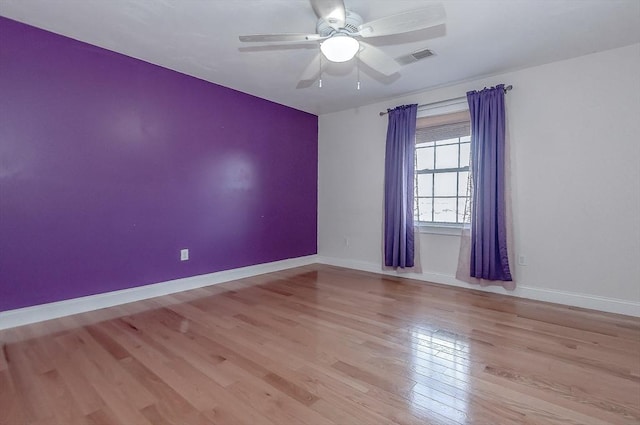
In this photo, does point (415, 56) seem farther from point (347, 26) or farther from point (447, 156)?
point (447, 156)

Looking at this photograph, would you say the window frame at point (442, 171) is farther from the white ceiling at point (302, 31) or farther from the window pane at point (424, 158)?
the white ceiling at point (302, 31)

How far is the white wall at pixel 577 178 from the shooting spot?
9.27ft

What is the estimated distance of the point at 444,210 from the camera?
13.3 ft

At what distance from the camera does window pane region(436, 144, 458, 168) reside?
12.8ft

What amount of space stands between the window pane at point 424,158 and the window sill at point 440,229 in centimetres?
77

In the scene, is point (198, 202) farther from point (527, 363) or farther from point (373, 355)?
point (527, 363)

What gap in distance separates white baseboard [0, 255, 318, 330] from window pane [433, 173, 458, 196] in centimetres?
256

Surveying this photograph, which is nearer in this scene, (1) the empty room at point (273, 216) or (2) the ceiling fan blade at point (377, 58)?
(1) the empty room at point (273, 216)

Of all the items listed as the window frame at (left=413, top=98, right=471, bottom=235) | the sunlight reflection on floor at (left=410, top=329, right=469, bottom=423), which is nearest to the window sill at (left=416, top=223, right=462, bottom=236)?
the window frame at (left=413, top=98, right=471, bottom=235)

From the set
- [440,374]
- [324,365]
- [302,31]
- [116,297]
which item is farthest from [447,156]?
[116,297]

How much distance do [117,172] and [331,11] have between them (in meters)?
2.53

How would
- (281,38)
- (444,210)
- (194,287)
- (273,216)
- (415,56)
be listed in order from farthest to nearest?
1. (273,216)
2. (444,210)
3. (194,287)
4. (415,56)
5. (281,38)

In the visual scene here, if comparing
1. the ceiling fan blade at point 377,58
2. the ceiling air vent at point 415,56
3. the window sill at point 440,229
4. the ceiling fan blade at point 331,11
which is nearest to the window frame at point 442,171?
the window sill at point 440,229

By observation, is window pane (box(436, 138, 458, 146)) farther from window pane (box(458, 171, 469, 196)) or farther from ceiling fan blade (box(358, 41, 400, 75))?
ceiling fan blade (box(358, 41, 400, 75))
